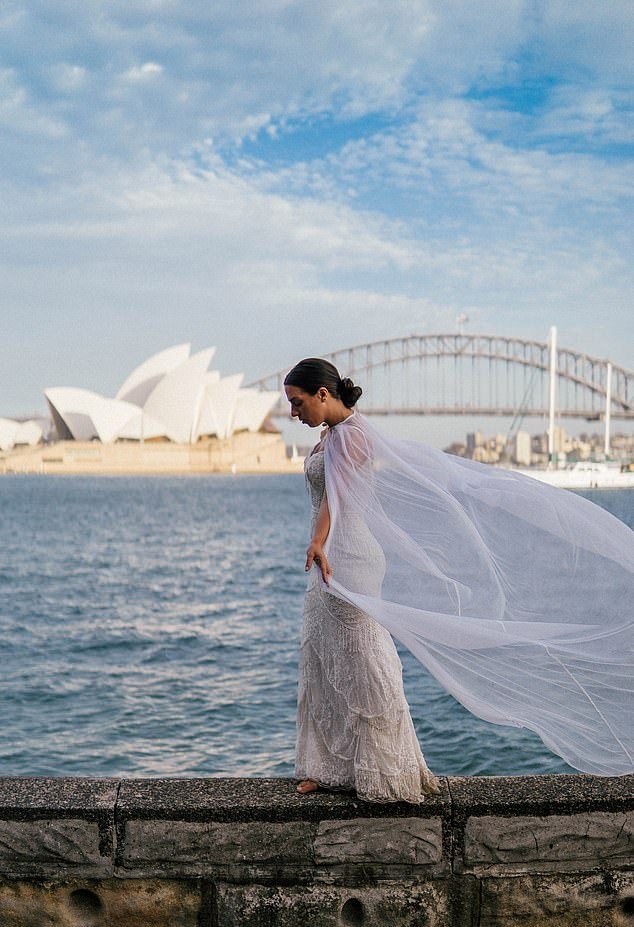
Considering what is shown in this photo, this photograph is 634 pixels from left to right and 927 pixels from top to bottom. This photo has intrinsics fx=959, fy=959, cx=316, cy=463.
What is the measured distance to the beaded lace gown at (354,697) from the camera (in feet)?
6.30

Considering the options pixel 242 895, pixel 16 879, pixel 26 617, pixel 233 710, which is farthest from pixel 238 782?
pixel 26 617

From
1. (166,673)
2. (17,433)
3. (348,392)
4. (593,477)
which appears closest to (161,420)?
(17,433)

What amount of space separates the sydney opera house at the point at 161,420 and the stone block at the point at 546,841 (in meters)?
60.6

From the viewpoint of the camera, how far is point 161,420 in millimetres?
67625

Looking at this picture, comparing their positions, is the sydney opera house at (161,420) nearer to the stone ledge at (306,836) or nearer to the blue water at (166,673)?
the blue water at (166,673)

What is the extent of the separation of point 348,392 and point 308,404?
0.09 m

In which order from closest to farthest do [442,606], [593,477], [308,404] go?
[442,606]
[308,404]
[593,477]

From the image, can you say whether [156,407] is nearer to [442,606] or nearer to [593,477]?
[593,477]

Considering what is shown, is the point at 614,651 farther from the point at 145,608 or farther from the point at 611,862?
the point at 145,608

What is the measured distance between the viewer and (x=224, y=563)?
1930 cm

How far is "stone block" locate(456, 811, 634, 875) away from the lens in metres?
1.79

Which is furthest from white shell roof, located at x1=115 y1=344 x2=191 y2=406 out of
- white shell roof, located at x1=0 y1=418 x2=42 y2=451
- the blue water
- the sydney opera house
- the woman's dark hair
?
the woman's dark hair

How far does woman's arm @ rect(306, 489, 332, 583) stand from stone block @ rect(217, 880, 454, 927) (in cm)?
58

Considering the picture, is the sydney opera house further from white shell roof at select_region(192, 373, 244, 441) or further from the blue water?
the blue water
